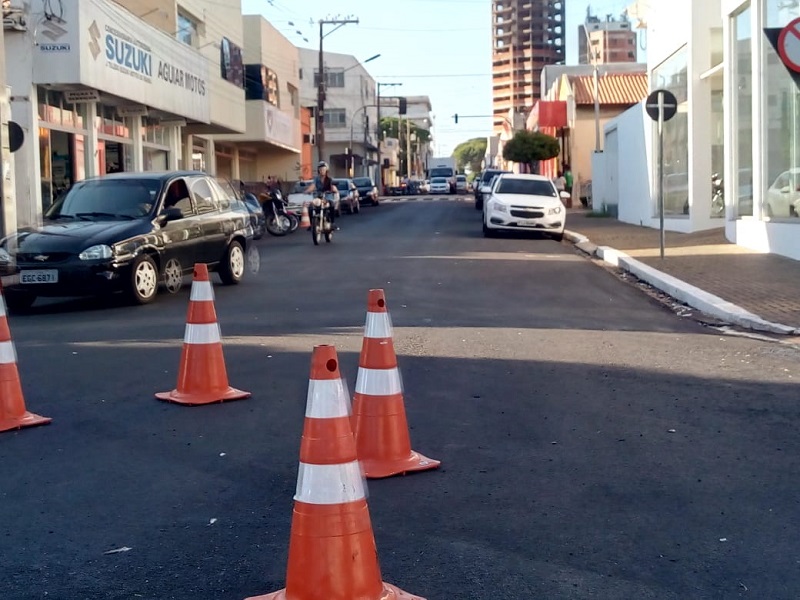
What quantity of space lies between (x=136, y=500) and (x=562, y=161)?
53.2 metres

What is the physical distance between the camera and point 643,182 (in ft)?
94.9

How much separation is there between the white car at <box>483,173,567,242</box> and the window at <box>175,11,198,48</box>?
15396 millimetres

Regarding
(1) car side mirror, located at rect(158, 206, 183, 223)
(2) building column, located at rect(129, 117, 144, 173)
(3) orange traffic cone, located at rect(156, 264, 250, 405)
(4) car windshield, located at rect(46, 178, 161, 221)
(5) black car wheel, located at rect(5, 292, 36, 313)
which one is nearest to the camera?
(3) orange traffic cone, located at rect(156, 264, 250, 405)

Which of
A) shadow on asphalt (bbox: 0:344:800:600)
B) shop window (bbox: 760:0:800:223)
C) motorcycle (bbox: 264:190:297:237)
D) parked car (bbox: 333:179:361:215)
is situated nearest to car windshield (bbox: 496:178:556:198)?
motorcycle (bbox: 264:190:297:237)

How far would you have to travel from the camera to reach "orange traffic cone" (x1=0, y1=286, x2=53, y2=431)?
6.58 m

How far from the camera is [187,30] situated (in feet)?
123

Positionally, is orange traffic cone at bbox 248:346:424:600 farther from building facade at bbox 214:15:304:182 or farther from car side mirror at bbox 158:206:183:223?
building facade at bbox 214:15:304:182

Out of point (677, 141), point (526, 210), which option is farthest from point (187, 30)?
point (677, 141)

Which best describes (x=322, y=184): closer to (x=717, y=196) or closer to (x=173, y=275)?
(x=717, y=196)

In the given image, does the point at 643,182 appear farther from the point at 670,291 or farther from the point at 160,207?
the point at 160,207

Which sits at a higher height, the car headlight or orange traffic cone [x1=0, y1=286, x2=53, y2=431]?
the car headlight

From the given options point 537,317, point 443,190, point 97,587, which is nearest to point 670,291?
point 537,317

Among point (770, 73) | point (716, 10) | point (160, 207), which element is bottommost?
point (160, 207)

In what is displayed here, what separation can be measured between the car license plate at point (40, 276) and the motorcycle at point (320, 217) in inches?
435
